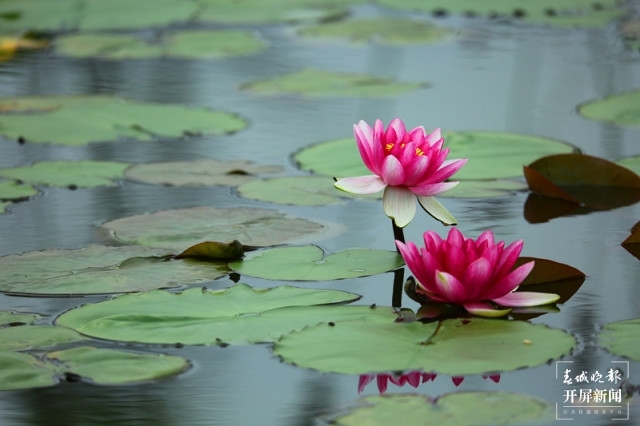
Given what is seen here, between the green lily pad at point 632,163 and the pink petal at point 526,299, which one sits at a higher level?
the green lily pad at point 632,163

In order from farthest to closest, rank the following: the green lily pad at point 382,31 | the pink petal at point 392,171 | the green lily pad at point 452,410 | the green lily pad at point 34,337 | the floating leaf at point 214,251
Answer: the green lily pad at point 382,31
the floating leaf at point 214,251
the pink petal at point 392,171
the green lily pad at point 34,337
the green lily pad at point 452,410

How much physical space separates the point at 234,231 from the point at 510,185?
0.73m

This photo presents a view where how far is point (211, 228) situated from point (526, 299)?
75cm

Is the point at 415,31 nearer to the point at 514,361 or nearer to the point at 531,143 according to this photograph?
the point at 531,143

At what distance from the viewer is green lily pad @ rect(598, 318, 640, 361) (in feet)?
5.76

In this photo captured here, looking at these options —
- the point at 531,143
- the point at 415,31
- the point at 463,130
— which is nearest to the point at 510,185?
the point at 531,143

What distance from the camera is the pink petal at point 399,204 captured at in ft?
6.79

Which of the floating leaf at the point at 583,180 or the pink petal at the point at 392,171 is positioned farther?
the floating leaf at the point at 583,180

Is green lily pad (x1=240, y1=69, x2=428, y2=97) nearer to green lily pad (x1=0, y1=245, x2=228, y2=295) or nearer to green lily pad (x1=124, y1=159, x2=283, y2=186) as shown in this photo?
green lily pad (x1=124, y1=159, x2=283, y2=186)

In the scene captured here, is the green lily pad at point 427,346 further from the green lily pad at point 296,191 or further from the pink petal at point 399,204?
the green lily pad at point 296,191

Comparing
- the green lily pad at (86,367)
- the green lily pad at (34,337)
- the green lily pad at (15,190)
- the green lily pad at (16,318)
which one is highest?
the green lily pad at (15,190)

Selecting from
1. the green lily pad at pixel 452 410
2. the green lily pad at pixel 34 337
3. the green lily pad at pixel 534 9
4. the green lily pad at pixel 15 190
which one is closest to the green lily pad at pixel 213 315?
A: the green lily pad at pixel 34 337

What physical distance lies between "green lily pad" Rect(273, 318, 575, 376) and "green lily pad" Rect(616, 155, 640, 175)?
1.05m

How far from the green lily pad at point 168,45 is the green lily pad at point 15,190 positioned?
1.55 meters
